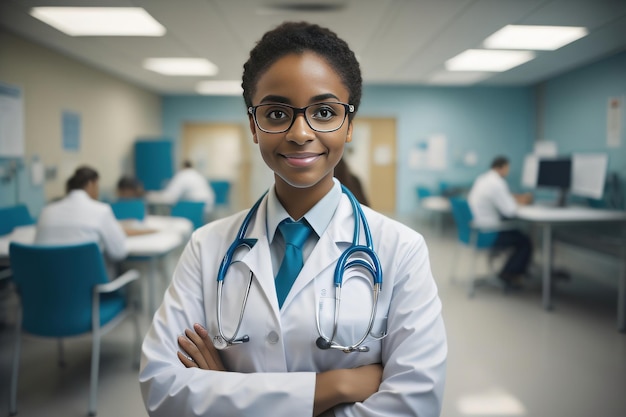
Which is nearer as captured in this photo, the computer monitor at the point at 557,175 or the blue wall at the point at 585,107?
the blue wall at the point at 585,107

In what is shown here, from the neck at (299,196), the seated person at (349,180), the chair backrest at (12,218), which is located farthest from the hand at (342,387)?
the chair backrest at (12,218)

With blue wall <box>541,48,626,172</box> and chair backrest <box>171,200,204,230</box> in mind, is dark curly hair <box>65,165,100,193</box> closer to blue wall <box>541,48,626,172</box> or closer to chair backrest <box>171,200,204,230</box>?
chair backrest <box>171,200,204,230</box>

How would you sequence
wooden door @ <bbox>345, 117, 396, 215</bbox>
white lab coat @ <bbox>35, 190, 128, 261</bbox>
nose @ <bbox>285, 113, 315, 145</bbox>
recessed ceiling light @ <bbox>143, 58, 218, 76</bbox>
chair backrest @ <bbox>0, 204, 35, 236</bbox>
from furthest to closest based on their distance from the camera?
1. wooden door @ <bbox>345, 117, 396, 215</bbox>
2. recessed ceiling light @ <bbox>143, 58, 218, 76</bbox>
3. chair backrest @ <bbox>0, 204, 35, 236</bbox>
4. white lab coat @ <bbox>35, 190, 128, 261</bbox>
5. nose @ <bbox>285, 113, 315, 145</bbox>

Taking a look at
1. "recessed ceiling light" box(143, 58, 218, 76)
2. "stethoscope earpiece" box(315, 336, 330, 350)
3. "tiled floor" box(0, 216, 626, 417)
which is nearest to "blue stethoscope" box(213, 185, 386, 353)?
"stethoscope earpiece" box(315, 336, 330, 350)

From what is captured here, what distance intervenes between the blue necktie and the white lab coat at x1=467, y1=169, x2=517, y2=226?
3312 mm

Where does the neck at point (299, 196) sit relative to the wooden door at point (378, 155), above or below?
below

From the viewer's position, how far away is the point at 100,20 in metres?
3.66

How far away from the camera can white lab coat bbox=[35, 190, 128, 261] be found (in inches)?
90.4

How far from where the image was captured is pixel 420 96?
7.32 metres

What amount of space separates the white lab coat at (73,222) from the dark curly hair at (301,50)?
179cm

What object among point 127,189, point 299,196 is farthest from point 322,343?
point 127,189

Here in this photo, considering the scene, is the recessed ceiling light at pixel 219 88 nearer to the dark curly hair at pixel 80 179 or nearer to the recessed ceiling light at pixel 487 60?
the recessed ceiling light at pixel 487 60

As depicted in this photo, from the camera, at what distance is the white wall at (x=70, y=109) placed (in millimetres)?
4207

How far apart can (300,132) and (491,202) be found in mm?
3624
